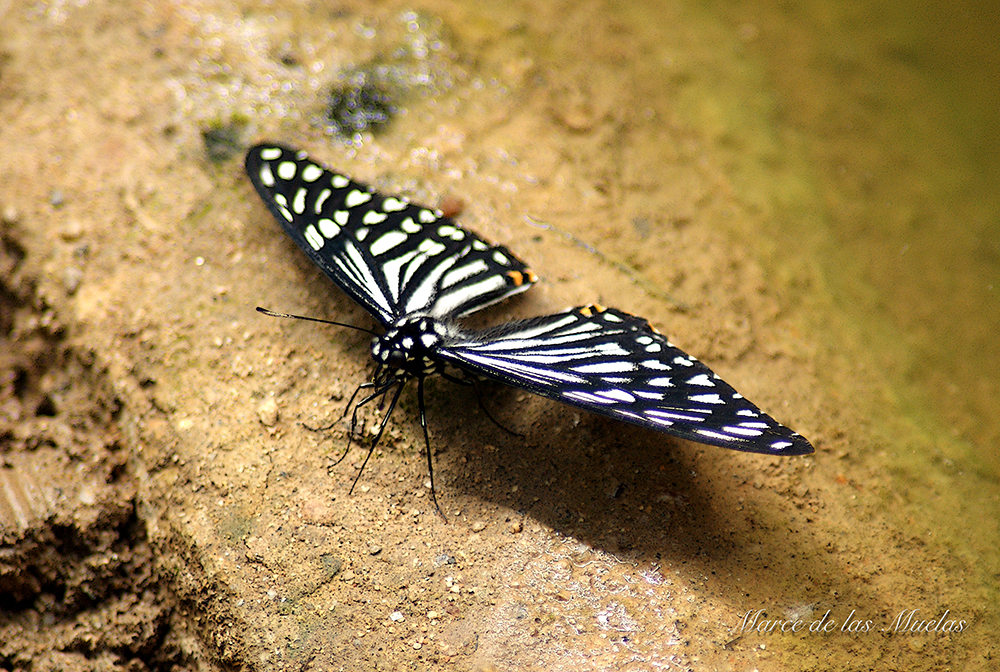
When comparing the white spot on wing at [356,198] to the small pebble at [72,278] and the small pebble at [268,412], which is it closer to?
the small pebble at [268,412]

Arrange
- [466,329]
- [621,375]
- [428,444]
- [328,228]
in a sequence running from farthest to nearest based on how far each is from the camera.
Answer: [328,228], [466,329], [428,444], [621,375]

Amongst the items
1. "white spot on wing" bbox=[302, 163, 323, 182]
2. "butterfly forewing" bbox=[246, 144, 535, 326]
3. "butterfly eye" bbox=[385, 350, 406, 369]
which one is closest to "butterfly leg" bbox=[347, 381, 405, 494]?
"butterfly eye" bbox=[385, 350, 406, 369]

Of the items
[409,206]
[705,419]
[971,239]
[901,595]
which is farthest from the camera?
[971,239]

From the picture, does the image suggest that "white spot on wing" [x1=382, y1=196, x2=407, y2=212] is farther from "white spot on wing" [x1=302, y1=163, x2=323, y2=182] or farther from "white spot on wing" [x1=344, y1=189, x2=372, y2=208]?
"white spot on wing" [x1=302, y1=163, x2=323, y2=182]

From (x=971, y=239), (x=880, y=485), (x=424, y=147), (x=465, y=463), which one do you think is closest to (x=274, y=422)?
(x=465, y=463)

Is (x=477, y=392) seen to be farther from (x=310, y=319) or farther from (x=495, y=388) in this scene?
(x=310, y=319)

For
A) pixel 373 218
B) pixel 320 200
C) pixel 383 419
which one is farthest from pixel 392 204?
pixel 383 419

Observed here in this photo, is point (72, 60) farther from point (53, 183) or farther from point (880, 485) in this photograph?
point (880, 485)
